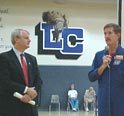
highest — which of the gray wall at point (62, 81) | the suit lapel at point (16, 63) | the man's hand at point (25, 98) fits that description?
the suit lapel at point (16, 63)

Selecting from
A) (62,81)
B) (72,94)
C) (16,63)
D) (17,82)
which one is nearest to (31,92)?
(17,82)

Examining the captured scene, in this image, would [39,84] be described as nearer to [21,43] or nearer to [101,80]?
[21,43]

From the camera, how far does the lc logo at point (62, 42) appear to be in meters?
A: 13.2

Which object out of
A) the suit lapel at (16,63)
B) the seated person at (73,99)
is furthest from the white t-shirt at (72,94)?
the suit lapel at (16,63)

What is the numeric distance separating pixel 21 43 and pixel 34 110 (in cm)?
77

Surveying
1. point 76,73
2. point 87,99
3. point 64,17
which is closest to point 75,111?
point 87,99

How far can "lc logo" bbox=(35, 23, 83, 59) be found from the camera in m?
13.2

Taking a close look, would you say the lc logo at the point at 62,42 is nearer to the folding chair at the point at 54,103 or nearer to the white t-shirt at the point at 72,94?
the white t-shirt at the point at 72,94

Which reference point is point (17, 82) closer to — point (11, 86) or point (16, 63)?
point (11, 86)

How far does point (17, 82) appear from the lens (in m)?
3.72

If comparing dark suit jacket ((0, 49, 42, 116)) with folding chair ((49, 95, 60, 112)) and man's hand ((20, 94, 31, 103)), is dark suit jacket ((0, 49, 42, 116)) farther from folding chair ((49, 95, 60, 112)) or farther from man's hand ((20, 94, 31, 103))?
folding chair ((49, 95, 60, 112))

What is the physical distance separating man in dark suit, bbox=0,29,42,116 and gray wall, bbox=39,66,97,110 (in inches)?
365

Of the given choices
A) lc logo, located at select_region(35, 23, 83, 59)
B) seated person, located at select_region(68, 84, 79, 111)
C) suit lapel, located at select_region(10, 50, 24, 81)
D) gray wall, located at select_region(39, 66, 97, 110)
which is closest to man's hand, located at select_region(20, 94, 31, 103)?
suit lapel, located at select_region(10, 50, 24, 81)

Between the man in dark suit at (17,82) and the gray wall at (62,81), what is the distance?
928 centimetres
